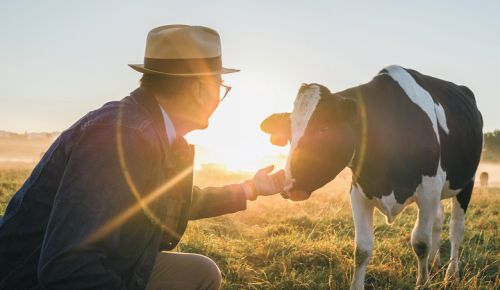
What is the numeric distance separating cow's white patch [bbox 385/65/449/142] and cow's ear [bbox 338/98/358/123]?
0.97 meters

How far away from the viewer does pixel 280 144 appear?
468cm

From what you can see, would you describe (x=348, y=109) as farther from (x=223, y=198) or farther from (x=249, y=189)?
(x=223, y=198)

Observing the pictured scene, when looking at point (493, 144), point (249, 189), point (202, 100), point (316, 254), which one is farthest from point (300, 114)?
point (493, 144)

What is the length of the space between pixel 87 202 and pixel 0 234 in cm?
64

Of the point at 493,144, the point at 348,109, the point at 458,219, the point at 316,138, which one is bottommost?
the point at 493,144

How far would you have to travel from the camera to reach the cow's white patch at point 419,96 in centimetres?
493

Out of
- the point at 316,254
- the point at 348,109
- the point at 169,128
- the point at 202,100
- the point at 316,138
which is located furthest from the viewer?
the point at 316,254

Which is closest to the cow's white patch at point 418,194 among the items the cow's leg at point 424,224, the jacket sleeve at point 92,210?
the cow's leg at point 424,224

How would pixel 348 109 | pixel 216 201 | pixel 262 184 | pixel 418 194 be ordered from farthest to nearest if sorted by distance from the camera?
pixel 418 194
pixel 348 109
pixel 262 184
pixel 216 201

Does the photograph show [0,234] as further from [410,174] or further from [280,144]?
[410,174]

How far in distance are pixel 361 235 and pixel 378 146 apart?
982 millimetres

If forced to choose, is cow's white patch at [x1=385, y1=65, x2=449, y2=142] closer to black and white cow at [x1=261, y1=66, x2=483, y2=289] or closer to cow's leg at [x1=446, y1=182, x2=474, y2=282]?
black and white cow at [x1=261, y1=66, x2=483, y2=289]

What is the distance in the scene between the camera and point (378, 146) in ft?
15.2

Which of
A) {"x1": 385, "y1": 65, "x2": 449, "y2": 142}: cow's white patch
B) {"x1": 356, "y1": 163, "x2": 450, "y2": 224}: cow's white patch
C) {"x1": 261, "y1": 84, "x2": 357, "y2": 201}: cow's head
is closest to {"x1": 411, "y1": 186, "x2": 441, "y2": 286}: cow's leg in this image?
{"x1": 356, "y1": 163, "x2": 450, "y2": 224}: cow's white patch
